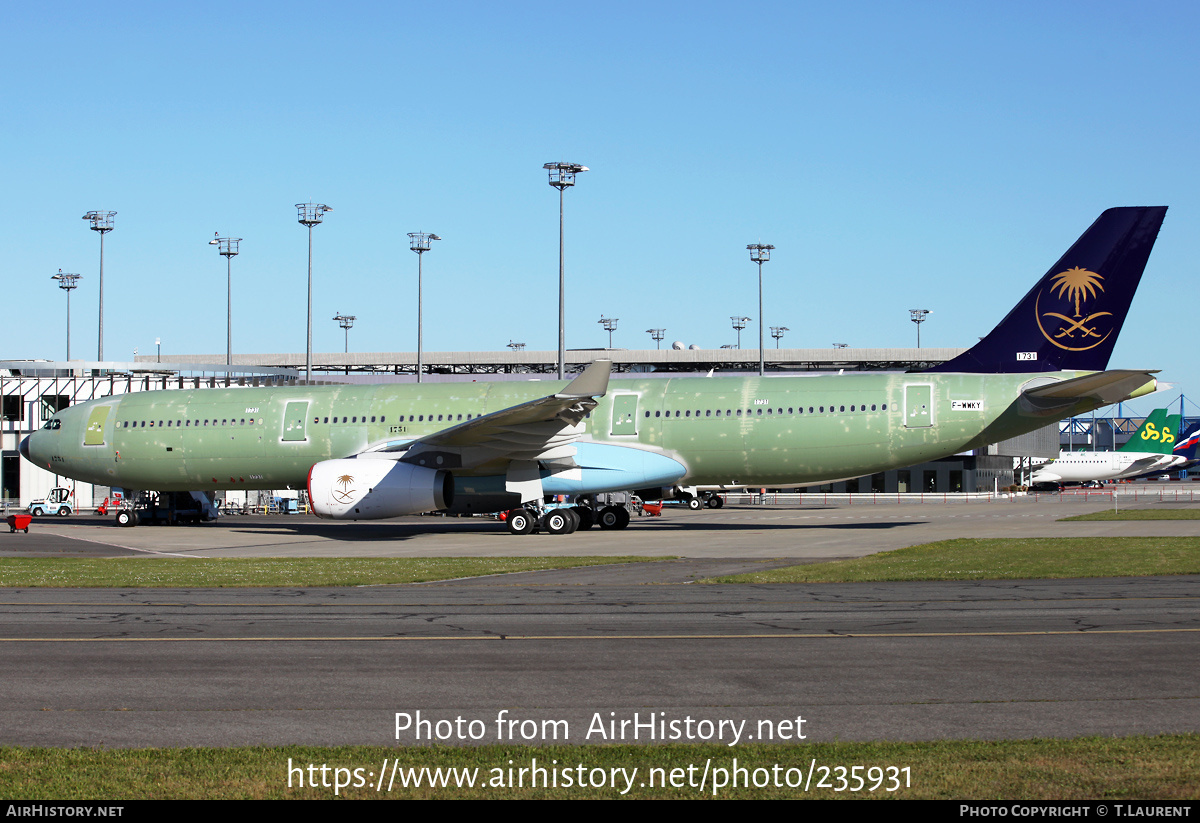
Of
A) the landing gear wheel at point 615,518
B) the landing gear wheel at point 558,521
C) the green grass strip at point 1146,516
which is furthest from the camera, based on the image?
the green grass strip at point 1146,516

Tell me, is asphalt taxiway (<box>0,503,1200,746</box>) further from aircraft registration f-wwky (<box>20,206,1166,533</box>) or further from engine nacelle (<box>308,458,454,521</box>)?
aircraft registration f-wwky (<box>20,206,1166,533</box>)

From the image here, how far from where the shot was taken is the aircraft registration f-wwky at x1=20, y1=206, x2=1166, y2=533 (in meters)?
29.0

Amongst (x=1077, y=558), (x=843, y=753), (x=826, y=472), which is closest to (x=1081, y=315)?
(x=826, y=472)

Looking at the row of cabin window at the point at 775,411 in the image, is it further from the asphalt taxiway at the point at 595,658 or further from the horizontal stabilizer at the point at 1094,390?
the asphalt taxiway at the point at 595,658

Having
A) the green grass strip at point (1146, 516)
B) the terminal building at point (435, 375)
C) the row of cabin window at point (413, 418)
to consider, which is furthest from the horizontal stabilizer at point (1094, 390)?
the row of cabin window at point (413, 418)

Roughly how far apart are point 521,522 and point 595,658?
69.3ft

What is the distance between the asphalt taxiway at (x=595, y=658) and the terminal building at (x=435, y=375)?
20.6 meters

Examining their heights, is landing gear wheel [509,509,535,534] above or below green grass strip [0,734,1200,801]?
below

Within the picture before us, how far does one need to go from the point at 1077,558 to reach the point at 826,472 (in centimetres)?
1052

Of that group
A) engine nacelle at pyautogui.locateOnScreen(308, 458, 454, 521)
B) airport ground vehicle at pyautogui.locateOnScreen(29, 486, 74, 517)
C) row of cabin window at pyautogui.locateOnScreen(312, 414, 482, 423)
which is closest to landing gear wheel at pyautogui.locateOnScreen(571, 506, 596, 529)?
row of cabin window at pyautogui.locateOnScreen(312, 414, 482, 423)

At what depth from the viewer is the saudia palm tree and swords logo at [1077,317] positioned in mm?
29156

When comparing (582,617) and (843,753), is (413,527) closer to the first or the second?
(582,617)

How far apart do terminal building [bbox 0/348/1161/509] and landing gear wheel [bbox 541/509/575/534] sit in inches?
221

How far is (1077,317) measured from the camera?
29453mm
